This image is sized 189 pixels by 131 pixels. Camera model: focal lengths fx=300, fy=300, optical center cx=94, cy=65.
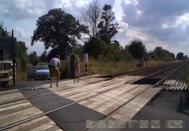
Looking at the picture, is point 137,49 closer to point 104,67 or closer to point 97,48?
point 97,48

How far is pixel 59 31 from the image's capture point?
6988cm

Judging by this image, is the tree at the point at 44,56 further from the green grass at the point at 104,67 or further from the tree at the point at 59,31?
the green grass at the point at 104,67

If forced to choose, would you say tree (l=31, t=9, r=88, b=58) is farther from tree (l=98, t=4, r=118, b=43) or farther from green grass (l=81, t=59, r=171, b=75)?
green grass (l=81, t=59, r=171, b=75)

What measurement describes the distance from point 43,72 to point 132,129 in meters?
19.0

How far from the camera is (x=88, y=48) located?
54.9 metres

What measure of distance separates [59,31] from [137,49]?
20377mm

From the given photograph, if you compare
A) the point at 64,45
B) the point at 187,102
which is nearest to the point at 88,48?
the point at 64,45

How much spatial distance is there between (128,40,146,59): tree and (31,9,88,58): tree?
15120mm

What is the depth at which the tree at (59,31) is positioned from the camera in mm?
69188

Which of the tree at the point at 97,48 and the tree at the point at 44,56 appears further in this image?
the tree at the point at 44,56

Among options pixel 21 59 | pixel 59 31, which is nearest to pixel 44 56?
pixel 59 31

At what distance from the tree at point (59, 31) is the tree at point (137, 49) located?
15.1 meters

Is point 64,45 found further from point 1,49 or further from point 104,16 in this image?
point 1,49

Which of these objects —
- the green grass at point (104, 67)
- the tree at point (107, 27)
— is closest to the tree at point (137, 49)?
the tree at point (107, 27)
